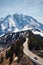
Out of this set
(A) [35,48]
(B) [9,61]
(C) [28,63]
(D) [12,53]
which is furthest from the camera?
(A) [35,48]

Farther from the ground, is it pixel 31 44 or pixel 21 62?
pixel 21 62

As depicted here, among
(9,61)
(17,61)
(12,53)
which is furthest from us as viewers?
(12,53)

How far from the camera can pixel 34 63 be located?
9819 centimetres

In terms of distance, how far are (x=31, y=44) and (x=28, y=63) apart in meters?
61.8

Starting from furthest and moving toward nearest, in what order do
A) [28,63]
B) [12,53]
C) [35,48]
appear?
[35,48] < [12,53] < [28,63]

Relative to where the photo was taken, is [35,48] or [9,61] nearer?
[9,61]

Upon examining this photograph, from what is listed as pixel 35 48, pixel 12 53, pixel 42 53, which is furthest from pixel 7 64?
pixel 35 48

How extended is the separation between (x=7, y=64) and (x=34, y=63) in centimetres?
1738

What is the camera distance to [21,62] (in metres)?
99.3

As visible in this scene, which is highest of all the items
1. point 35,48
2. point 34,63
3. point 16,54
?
point 34,63

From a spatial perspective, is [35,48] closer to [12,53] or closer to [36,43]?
[36,43]

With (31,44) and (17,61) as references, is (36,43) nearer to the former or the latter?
(31,44)

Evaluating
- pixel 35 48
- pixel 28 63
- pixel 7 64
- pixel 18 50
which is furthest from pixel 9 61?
pixel 35 48

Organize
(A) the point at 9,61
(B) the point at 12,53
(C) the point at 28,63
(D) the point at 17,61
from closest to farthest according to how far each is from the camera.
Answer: (C) the point at 28,63, (D) the point at 17,61, (A) the point at 9,61, (B) the point at 12,53
